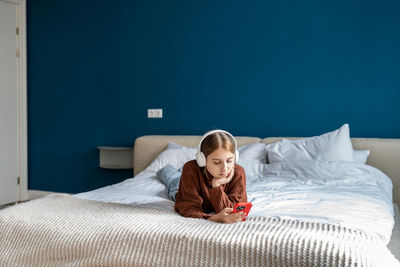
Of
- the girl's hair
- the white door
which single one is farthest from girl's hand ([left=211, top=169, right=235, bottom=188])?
the white door

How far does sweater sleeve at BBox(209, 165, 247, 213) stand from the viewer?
5.89 ft

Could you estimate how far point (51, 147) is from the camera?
175 inches

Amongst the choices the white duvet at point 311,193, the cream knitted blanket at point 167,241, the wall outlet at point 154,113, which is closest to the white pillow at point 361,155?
the white duvet at point 311,193

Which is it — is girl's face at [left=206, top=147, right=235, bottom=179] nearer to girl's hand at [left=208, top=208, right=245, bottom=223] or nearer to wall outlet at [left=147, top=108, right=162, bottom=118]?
girl's hand at [left=208, top=208, right=245, bottom=223]

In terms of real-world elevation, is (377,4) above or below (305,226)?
above

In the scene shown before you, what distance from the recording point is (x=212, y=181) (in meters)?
1.83

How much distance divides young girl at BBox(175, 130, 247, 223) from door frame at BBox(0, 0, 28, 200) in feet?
10.5

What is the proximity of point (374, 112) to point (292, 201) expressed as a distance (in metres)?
1.43

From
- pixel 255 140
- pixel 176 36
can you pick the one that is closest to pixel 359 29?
pixel 255 140

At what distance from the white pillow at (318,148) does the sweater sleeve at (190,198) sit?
1254 mm

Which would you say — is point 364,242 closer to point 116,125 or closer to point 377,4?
point 377,4

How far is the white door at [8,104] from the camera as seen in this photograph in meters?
4.24

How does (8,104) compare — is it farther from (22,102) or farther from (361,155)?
(361,155)

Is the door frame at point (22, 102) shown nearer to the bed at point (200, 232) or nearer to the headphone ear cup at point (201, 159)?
the bed at point (200, 232)
